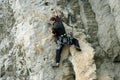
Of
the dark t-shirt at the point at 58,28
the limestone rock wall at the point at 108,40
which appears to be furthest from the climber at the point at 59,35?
the limestone rock wall at the point at 108,40

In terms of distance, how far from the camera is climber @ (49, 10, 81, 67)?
13984 millimetres

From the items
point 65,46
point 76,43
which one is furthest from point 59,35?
point 76,43

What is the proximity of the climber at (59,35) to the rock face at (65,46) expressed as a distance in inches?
10.9

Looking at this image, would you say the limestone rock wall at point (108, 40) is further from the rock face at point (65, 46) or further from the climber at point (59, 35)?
the climber at point (59, 35)

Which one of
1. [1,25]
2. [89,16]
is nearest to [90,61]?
[89,16]

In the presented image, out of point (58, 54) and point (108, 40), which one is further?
point (108, 40)

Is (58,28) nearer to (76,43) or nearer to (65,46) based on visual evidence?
(65,46)

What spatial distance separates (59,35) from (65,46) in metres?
0.59

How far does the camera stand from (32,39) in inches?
584

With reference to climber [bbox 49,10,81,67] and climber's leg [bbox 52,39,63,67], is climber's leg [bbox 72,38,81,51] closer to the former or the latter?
climber [bbox 49,10,81,67]

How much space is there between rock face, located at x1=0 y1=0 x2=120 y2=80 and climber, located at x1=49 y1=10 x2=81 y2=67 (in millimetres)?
277

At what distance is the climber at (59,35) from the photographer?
13984mm

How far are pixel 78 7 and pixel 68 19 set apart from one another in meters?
1.03

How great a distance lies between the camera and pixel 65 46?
14430 mm
